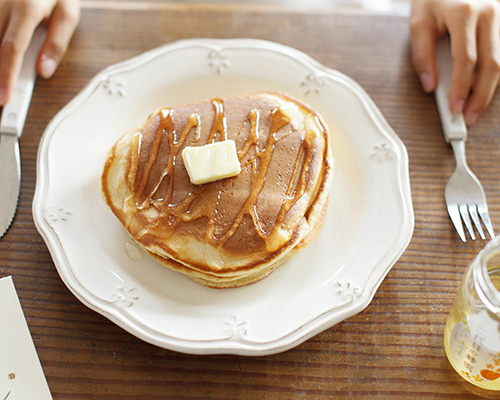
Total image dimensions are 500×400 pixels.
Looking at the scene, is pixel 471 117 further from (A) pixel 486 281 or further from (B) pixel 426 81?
(A) pixel 486 281

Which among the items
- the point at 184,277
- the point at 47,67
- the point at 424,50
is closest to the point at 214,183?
the point at 184,277

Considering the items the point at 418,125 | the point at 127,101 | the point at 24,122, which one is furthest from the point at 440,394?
the point at 24,122

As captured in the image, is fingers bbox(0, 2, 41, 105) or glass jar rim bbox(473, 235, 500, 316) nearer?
glass jar rim bbox(473, 235, 500, 316)


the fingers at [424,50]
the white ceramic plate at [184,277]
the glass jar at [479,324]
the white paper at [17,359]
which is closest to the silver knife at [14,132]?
the white ceramic plate at [184,277]

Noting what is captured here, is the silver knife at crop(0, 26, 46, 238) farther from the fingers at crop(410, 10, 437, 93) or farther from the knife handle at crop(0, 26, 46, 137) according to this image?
the fingers at crop(410, 10, 437, 93)

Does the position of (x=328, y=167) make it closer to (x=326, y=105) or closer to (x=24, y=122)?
(x=326, y=105)

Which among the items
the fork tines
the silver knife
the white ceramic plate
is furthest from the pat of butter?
the fork tines

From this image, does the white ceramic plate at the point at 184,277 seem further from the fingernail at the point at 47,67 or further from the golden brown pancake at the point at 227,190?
the fingernail at the point at 47,67
